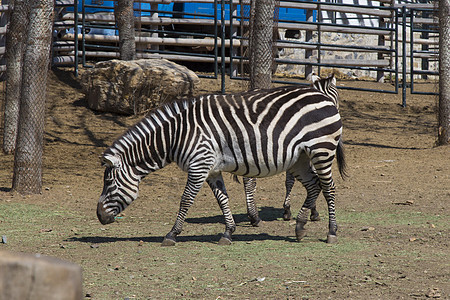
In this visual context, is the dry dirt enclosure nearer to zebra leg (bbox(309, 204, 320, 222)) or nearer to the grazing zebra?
zebra leg (bbox(309, 204, 320, 222))

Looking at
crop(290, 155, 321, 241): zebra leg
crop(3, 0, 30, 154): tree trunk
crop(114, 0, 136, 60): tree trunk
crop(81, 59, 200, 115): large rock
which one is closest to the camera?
crop(290, 155, 321, 241): zebra leg

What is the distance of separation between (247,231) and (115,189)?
161 cm

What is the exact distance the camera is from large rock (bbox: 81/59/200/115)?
39.0 feet

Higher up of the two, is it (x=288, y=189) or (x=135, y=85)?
(x=135, y=85)

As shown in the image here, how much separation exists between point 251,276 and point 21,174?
451 cm

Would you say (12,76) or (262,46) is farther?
(12,76)

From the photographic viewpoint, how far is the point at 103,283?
458 cm

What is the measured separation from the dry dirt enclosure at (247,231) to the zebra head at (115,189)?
0.33 meters

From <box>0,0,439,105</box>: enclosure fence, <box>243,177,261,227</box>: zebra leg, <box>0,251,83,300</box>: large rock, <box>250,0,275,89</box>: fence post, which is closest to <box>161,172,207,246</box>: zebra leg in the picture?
<box>243,177,261,227</box>: zebra leg

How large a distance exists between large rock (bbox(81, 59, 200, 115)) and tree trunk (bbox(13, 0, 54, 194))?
379 cm

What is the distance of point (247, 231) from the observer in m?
6.64

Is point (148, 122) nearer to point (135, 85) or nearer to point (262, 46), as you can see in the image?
point (262, 46)

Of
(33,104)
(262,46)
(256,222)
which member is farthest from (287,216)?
(33,104)

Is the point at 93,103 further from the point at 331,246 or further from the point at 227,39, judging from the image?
the point at 331,246
